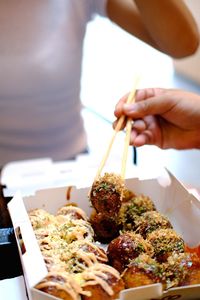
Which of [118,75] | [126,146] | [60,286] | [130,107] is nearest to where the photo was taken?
[60,286]

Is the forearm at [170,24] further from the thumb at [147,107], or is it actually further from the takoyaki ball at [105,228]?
the takoyaki ball at [105,228]

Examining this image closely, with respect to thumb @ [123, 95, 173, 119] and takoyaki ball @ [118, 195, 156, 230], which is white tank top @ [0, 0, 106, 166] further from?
takoyaki ball @ [118, 195, 156, 230]

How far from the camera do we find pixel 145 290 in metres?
0.75

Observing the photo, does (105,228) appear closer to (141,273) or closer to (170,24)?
(141,273)

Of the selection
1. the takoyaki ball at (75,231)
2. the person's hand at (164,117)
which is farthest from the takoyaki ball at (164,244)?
the person's hand at (164,117)

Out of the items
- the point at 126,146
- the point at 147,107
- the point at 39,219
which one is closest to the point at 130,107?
the point at 147,107

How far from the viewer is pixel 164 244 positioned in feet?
2.94

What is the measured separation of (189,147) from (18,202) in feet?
1.87

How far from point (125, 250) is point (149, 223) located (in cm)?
13

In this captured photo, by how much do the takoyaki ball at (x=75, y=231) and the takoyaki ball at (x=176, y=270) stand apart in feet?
0.59

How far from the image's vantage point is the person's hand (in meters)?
1.25

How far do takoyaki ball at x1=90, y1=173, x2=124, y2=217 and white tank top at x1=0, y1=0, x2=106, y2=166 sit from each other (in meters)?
0.58

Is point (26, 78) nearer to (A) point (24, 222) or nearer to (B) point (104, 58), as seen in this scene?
(B) point (104, 58)

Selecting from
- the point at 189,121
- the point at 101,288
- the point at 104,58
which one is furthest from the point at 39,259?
the point at 104,58
